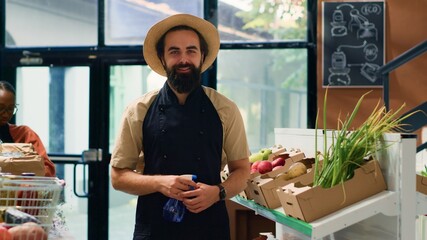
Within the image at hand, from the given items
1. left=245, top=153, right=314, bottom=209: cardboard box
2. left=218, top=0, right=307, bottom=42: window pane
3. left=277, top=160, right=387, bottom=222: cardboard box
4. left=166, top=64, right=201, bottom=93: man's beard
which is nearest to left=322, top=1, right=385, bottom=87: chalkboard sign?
left=218, top=0, right=307, bottom=42: window pane

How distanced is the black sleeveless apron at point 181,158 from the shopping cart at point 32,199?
1017mm

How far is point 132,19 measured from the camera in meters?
5.99

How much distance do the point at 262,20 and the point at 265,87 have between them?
1.95 feet

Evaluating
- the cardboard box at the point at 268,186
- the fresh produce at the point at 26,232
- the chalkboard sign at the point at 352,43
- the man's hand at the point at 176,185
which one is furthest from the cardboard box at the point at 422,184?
the chalkboard sign at the point at 352,43

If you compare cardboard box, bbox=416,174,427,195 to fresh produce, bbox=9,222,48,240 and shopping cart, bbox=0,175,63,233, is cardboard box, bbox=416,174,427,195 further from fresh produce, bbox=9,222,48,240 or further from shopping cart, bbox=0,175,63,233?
fresh produce, bbox=9,222,48,240

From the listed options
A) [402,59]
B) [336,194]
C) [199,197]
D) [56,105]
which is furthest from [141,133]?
[56,105]

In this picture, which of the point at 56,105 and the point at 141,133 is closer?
the point at 141,133

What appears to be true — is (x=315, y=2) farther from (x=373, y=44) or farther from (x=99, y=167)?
(x=99, y=167)

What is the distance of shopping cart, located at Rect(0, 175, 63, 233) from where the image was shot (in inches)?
64.3

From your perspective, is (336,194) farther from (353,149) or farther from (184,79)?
(184,79)

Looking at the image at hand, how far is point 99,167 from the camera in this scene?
594 cm

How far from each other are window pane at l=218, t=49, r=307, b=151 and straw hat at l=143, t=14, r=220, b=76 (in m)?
2.79

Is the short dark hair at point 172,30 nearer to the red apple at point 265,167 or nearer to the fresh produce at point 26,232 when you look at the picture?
the red apple at point 265,167

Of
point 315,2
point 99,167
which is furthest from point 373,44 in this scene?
point 99,167
